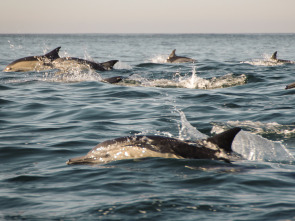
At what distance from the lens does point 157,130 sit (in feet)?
34.8

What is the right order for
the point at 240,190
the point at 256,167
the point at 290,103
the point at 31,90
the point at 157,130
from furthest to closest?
the point at 31,90 < the point at 290,103 < the point at 157,130 < the point at 256,167 < the point at 240,190

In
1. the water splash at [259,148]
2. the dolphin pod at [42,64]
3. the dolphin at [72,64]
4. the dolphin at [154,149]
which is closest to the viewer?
the dolphin at [154,149]

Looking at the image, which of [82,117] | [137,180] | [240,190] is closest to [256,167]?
[240,190]

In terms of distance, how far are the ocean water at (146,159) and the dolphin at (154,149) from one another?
0.14m

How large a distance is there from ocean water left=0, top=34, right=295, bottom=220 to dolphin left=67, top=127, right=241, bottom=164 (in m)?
0.14

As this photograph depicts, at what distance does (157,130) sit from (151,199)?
184 inches

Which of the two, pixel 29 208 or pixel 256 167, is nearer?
pixel 29 208

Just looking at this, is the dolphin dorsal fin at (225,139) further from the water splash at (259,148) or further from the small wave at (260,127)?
the small wave at (260,127)

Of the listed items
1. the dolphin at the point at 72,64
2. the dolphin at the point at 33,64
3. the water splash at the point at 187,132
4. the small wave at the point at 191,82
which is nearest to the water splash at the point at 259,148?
the water splash at the point at 187,132

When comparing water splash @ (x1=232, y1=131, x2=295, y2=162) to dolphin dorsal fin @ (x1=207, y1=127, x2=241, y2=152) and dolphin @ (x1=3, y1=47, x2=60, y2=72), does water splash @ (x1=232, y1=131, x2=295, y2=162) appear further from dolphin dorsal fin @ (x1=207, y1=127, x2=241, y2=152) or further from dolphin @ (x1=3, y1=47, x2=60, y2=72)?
dolphin @ (x1=3, y1=47, x2=60, y2=72)

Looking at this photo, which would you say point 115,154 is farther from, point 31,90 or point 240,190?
point 31,90

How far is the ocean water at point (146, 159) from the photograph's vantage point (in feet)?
19.0

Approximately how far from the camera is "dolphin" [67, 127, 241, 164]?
747 centimetres

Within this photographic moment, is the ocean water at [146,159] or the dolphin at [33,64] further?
the dolphin at [33,64]
